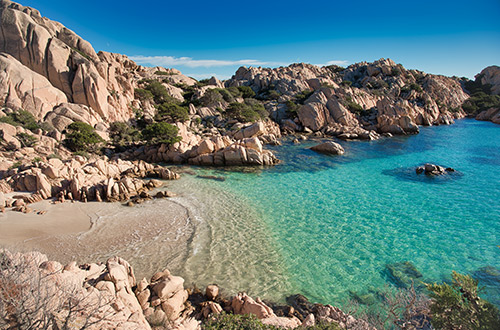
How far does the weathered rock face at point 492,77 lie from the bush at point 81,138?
144 meters

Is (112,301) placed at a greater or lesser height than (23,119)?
lesser

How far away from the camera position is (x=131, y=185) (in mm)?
20453

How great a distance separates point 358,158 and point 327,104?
96.8 feet

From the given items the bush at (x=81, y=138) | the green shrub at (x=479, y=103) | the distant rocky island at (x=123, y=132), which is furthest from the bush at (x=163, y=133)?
the green shrub at (x=479, y=103)

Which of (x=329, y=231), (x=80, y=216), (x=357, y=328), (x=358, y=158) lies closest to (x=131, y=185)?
(x=80, y=216)

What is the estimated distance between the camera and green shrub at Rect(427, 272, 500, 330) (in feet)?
17.5

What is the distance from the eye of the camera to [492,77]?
107312 millimetres

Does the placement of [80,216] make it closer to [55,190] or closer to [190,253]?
[55,190]

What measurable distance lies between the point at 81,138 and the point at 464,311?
33.7 meters

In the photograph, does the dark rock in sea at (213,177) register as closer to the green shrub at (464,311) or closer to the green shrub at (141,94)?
the green shrub at (464,311)

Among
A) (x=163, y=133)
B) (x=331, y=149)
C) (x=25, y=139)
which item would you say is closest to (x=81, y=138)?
(x=25, y=139)

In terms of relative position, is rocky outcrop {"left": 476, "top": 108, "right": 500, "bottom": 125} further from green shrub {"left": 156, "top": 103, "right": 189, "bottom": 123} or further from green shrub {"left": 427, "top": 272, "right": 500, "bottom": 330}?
green shrub {"left": 427, "top": 272, "right": 500, "bottom": 330}

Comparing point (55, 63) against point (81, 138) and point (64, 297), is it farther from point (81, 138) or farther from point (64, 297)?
point (64, 297)

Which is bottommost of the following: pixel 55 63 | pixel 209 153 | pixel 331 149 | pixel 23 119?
pixel 331 149
